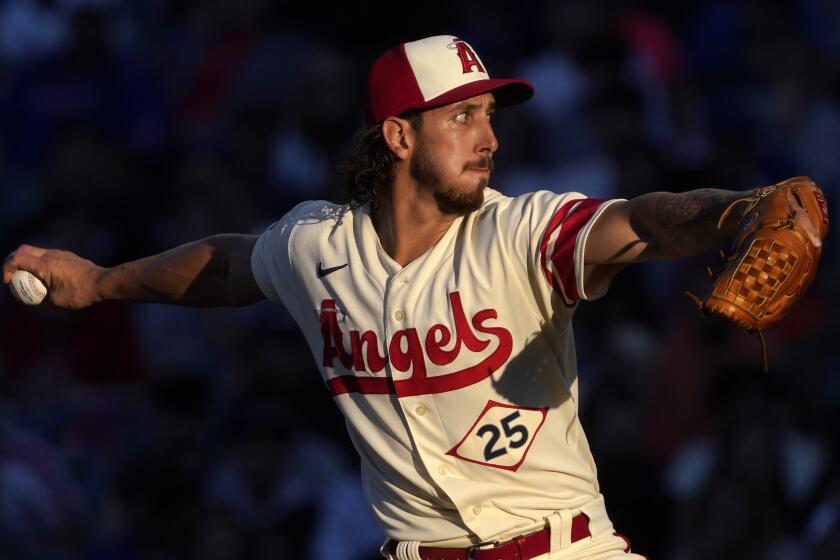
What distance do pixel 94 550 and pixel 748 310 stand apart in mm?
5406

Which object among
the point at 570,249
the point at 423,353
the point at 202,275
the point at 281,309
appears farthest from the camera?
the point at 281,309

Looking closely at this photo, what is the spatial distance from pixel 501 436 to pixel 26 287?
1858mm

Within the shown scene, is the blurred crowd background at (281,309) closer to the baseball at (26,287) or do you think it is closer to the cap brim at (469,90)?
the cap brim at (469,90)

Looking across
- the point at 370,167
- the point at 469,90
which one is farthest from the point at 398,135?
the point at 469,90

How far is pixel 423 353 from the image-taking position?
183 inches

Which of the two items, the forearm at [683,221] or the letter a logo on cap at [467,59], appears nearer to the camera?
the forearm at [683,221]

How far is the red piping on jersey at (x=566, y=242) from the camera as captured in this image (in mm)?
4352

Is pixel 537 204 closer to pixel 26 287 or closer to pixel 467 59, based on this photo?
pixel 467 59

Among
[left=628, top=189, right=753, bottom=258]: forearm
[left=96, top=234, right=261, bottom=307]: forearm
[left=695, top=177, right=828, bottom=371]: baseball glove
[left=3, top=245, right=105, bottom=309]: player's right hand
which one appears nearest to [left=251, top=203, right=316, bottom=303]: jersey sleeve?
[left=96, top=234, right=261, bottom=307]: forearm

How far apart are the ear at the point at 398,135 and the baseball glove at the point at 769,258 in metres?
1.28

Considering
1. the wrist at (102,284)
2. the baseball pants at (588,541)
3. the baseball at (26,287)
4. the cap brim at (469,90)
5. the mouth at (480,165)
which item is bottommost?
the baseball pants at (588,541)

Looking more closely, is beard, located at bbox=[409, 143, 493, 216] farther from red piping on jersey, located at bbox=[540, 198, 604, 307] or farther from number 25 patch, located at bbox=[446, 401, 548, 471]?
number 25 patch, located at bbox=[446, 401, 548, 471]

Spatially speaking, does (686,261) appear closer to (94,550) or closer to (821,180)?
(821,180)

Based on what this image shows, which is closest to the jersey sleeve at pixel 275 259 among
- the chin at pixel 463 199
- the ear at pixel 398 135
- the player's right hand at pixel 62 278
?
the ear at pixel 398 135
